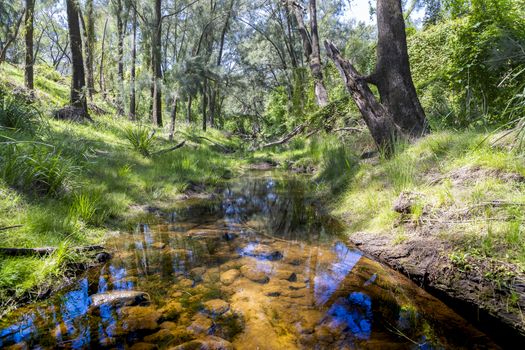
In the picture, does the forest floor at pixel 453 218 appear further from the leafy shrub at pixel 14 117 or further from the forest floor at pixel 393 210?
the leafy shrub at pixel 14 117

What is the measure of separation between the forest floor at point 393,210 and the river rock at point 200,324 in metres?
1.29

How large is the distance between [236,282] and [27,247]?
190 cm

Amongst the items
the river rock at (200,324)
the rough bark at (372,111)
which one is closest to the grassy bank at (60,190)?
the river rock at (200,324)

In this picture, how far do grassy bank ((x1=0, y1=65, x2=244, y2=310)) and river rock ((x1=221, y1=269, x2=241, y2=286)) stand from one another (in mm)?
1395

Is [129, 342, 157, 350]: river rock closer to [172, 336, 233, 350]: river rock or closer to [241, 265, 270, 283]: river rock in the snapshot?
[172, 336, 233, 350]: river rock

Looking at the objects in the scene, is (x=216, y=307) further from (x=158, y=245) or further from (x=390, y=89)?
(x=390, y=89)

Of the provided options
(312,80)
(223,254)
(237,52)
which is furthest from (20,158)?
(237,52)

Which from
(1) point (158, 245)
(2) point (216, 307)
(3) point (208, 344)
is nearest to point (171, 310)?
(2) point (216, 307)

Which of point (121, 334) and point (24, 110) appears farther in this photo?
point (24, 110)

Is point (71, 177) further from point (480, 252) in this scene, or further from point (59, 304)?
point (480, 252)

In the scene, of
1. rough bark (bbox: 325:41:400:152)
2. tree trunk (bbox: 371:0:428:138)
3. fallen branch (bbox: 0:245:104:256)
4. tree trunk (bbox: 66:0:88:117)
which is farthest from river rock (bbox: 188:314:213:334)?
tree trunk (bbox: 66:0:88:117)

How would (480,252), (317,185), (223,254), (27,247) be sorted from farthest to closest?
(317,185) → (223,254) → (27,247) → (480,252)

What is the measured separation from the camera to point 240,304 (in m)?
2.53

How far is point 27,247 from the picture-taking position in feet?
9.47
